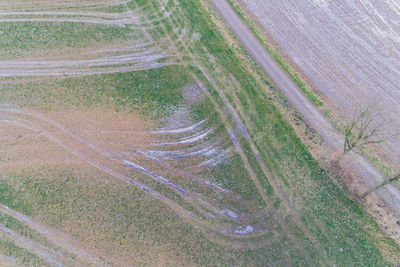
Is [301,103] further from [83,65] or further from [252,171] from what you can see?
[83,65]

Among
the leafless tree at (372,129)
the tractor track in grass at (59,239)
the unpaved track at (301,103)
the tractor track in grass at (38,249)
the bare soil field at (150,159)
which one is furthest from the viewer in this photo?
the leafless tree at (372,129)

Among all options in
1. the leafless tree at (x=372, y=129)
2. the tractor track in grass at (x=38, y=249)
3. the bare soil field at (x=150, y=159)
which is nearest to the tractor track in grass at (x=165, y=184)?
the bare soil field at (x=150, y=159)

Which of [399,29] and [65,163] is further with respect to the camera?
[399,29]

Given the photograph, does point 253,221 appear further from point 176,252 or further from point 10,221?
point 10,221

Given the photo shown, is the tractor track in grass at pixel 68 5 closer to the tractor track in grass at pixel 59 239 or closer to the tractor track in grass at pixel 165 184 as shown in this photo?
the tractor track in grass at pixel 165 184

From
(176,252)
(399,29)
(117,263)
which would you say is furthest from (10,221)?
(399,29)

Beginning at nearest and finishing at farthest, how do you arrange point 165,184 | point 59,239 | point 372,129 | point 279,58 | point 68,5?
point 59,239
point 165,184
point 372,129
point 279,58
point 68,5

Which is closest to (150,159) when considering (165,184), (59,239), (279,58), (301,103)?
(165,184)
